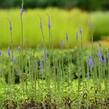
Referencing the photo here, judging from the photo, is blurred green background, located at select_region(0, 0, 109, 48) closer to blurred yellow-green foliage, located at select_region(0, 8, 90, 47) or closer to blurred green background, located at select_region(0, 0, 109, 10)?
blurred yellow-green foliage, located at select_region(0, 8, 90, 47)

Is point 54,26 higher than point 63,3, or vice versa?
point 54,26

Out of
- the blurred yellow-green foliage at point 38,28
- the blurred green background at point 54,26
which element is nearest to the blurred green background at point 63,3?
the blurred green background at point 54,26

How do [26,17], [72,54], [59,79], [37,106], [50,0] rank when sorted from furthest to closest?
[50,0] < [26,17] < [72,54] < [59,79] < [37,106]

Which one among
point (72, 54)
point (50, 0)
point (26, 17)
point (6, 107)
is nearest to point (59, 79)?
point (6, 107)

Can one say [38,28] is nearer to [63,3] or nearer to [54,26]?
[54,26]

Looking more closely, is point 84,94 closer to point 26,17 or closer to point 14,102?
point 14,102

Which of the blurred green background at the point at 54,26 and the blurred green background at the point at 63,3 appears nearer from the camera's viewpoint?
the blurred green background at the point at 54,26

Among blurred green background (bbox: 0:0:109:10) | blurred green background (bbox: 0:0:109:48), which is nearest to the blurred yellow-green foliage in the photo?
blurred green background (bbox: 0:0:109:48)

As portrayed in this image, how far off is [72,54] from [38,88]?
266 centimetres

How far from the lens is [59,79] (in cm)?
708

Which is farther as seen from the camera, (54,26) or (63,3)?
(63,3)

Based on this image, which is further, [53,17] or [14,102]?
[53,17]

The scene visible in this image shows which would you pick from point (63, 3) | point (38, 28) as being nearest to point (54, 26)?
point (38, 28)

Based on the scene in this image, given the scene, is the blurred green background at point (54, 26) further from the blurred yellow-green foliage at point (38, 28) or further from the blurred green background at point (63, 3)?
the blurred green background at point (63, 3)
